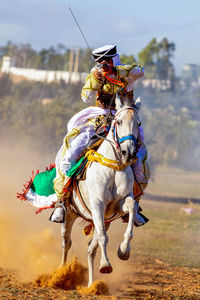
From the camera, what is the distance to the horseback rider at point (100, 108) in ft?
30.0

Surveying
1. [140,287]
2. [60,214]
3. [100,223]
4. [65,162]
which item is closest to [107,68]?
[65,162]

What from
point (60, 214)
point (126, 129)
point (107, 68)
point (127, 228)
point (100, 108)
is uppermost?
point (107, 68)

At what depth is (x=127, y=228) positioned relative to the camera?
8.27 m

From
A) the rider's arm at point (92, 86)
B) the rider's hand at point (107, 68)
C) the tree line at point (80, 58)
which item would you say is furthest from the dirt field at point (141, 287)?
the tree line at point (80, 58)

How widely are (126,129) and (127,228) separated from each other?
143 cm

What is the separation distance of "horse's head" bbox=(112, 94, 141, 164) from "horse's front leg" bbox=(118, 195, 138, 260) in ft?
2.04

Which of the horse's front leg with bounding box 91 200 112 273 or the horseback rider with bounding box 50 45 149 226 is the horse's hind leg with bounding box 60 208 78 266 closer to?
the horseback rider with bounding box 50 45 149 226

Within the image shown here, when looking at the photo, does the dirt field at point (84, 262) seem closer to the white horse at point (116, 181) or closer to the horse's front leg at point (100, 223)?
the horse's front leg at point (100, 223)

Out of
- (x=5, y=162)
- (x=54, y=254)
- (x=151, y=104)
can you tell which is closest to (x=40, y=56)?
(x=151, y=104)

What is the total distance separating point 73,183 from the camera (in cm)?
960

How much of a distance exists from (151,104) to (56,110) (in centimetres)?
3907

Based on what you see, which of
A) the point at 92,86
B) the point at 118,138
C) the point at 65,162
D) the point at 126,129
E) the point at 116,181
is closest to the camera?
the point at 126,129

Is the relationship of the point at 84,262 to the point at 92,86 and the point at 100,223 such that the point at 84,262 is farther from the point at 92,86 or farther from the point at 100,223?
the point at 92,86

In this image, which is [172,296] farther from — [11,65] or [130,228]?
[11,65]
